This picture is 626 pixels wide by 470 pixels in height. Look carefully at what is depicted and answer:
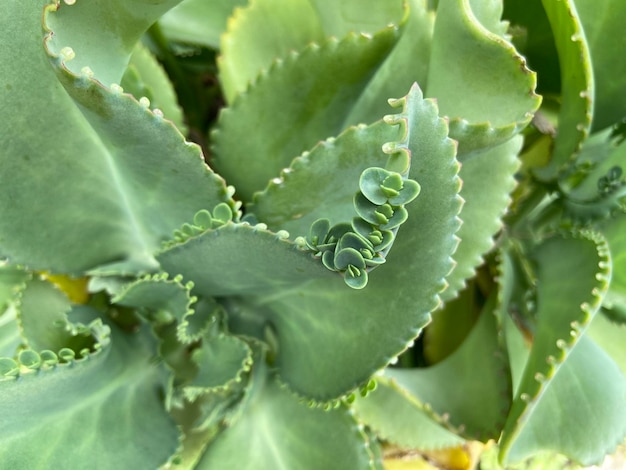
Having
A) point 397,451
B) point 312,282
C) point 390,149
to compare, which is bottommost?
Result: point 397,451

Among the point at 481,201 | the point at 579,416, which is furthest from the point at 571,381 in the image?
the point at 481,201

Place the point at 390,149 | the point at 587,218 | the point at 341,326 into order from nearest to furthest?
the point at 390,149, the point at 341,326, the point at 587,218

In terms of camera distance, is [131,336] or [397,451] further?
[397,451]

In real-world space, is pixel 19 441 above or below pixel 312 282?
below

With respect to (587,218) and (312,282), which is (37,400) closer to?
(312,282)

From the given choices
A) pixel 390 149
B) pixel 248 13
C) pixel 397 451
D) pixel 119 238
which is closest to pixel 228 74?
pixel 248 13

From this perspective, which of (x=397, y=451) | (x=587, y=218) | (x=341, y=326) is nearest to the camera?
(x=341, y=326)

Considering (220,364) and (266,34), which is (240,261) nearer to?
(220,364)

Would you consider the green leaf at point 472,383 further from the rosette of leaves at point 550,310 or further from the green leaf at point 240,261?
the green leaf at point 240,261
